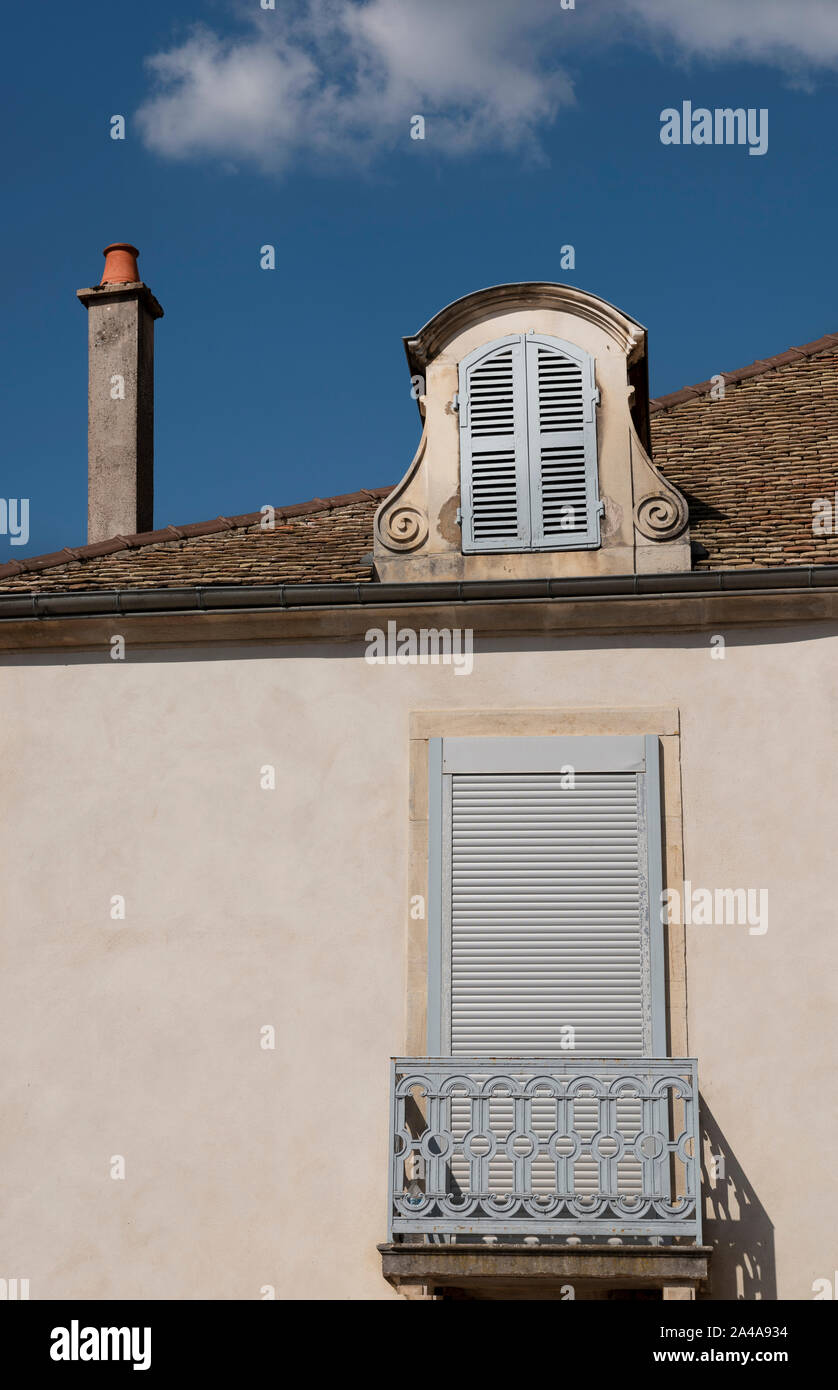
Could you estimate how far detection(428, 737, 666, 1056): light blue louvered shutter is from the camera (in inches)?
376

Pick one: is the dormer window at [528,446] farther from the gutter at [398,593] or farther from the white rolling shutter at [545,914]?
the white rolling shutter at [545,914]

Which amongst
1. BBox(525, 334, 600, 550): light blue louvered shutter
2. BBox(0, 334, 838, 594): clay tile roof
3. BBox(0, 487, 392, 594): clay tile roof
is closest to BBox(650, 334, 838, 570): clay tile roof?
BBox(0, 334, 838, 594): clay tile roof

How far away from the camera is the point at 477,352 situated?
11039 mm

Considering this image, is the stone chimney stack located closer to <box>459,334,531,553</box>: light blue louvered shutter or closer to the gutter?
the gutter

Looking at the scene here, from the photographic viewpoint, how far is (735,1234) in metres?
9.12

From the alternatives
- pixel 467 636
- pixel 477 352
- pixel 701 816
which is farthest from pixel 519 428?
pixel 701 816

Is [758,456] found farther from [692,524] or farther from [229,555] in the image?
[229,555]

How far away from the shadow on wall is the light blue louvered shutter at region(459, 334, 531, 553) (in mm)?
3775

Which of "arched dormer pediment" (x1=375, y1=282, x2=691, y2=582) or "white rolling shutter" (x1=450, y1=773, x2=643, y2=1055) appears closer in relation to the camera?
"white rolling shutter" (x1=450, y1=773, x2=643, y2=1055)

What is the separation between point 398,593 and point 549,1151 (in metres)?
3.31

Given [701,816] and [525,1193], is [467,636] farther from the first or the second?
[525,1193]

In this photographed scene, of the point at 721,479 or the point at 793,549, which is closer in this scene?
the point at 793,549

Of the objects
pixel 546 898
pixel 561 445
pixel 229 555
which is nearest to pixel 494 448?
pixel 561 445

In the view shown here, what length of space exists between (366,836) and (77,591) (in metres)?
2.30
